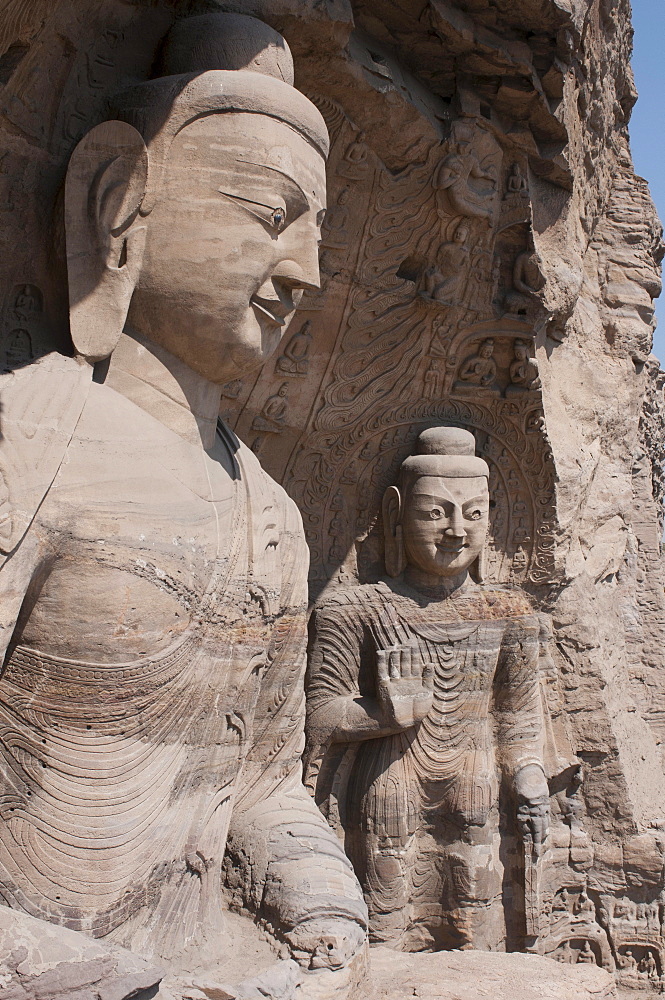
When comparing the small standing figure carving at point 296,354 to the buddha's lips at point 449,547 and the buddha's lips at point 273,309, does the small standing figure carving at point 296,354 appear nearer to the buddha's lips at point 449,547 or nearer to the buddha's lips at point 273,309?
the buddha's lips at point 449,547

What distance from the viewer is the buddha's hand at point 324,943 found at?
2.45 metres

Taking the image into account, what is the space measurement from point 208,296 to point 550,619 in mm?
→ 3071

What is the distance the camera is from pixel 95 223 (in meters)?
2.46

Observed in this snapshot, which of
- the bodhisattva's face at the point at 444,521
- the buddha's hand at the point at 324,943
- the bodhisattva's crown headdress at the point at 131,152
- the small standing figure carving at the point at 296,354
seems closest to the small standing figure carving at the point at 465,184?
the small standing figure carving at the point at 296,354

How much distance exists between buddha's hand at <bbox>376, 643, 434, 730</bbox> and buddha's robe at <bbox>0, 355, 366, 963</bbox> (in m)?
1.44

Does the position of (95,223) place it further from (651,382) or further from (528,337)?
(651,382)

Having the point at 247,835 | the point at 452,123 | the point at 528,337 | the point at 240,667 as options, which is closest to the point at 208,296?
the point at 240,667

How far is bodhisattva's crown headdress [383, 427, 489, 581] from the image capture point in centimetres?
446

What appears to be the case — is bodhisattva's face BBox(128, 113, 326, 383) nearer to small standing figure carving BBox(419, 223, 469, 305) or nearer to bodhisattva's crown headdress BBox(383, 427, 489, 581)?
small standing figure carving BBox(419, 223, 469, 305)

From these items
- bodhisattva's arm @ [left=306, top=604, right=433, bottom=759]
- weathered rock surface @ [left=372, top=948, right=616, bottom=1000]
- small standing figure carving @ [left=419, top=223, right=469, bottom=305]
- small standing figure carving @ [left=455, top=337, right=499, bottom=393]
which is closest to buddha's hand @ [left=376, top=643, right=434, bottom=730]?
bodhisattva's arm @ [left=306, top=604, right=433, bottom=759]

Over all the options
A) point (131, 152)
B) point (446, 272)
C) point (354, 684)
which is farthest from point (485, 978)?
point (131, 152)

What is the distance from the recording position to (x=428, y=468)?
176 inches

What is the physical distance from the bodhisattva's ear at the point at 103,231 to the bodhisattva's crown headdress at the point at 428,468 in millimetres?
2233

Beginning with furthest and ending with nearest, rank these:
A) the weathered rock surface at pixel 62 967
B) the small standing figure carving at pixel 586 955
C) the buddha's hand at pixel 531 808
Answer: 1. the small standing figure carving at pixel 586 955
2. the buddha's hand at pixel 531 808
3. the weathered rock surface at pixel 62 967
